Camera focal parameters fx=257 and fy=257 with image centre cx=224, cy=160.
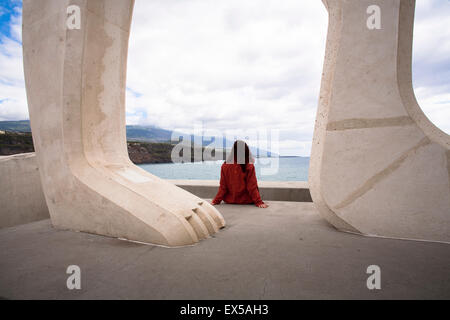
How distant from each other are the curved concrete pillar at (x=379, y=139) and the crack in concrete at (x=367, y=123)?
0.01 m

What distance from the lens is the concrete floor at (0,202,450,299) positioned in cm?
187

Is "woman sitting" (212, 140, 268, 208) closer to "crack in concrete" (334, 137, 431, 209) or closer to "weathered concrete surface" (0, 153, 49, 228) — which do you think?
"crack in concrete" (334, 137, 431, 209)

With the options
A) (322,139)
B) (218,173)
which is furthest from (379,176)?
(218,173)

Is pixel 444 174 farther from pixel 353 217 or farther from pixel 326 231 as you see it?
pixel 326 231

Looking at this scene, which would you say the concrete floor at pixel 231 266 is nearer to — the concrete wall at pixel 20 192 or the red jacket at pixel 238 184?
the concrete wall at pixel 20 192

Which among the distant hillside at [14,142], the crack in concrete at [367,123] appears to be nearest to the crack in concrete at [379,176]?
the crack in concrete at [367,123]

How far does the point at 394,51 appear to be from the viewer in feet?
10.3

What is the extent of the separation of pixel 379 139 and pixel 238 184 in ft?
10.2

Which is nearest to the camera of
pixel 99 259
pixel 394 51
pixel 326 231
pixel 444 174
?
pixel 99 259

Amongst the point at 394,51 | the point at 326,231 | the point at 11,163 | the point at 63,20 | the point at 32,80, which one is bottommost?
the point at 326,231

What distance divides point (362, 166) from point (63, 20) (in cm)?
444

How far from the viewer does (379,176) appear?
3162 mm

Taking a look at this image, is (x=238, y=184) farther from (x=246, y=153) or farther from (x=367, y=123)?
(x=367, y=123)
